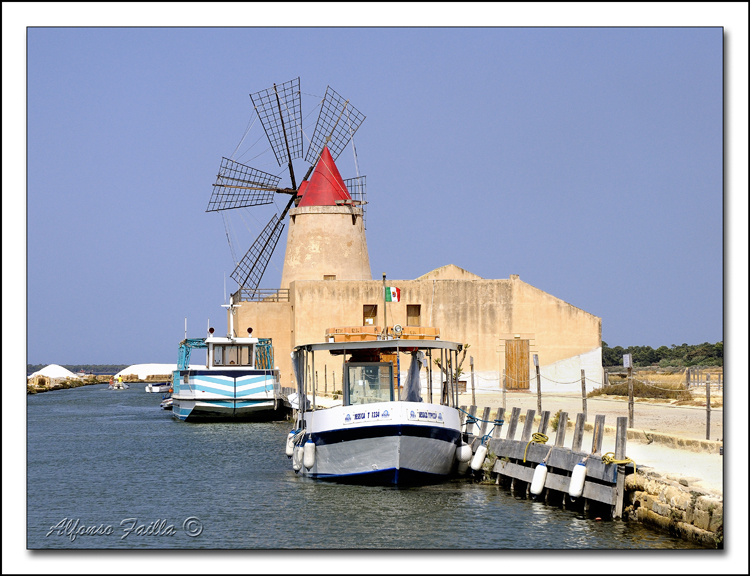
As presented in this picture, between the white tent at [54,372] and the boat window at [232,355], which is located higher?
the boat window at [232,355]

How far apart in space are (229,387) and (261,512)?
18237 millimetres

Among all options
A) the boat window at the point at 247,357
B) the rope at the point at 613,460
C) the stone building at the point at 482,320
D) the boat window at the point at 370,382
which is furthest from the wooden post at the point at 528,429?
the stone building at the point at 482,320

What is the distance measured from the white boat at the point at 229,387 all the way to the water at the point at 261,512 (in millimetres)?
9460

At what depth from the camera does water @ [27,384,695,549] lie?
39.1 feet

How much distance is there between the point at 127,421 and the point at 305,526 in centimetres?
2478

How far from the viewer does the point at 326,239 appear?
4003 centimetres

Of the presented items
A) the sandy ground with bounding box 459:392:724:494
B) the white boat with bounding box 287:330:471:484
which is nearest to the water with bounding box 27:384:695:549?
the white boat with bounding box 287:330:471:484

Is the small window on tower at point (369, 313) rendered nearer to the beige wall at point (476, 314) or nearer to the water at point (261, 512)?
the beige wall at point (476, 314)

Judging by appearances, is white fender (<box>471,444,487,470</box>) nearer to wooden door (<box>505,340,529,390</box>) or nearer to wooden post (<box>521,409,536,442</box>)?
wooden post (<box>521,409,536,442</box>)

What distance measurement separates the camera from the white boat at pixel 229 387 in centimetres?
3216

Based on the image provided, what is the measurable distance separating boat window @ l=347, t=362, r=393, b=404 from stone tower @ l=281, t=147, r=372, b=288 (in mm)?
22355

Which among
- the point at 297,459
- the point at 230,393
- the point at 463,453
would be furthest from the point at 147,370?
the point at 463,453

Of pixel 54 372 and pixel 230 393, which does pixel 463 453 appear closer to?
pixel 230 393

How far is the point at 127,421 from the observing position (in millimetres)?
A: 36219
